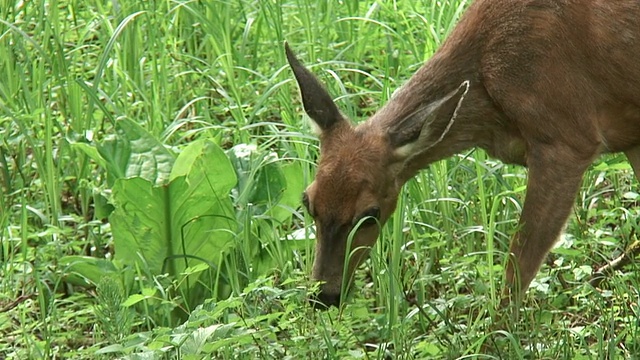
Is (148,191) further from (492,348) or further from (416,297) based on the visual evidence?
(492,348)

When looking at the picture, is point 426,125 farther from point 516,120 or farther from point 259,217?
point 259,217

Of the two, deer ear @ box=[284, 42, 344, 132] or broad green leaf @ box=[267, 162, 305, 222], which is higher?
deer ear @ box=[284, 42, 344, 132]

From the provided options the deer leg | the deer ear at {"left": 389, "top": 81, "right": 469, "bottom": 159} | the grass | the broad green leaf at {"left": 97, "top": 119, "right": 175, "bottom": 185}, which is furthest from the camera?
the broad green leaf at {"left": 97, "top": 119, "right": 175, "bottom": 185}

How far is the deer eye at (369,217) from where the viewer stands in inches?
245

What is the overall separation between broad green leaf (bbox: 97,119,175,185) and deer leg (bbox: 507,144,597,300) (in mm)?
1898

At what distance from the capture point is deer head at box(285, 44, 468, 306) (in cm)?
619

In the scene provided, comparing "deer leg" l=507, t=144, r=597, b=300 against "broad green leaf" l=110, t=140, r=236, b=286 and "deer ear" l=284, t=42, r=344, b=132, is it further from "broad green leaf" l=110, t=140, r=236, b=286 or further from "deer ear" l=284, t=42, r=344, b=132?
"broad green leaf" l=110, t=140, r=236, b=286

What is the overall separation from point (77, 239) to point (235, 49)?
1742mm

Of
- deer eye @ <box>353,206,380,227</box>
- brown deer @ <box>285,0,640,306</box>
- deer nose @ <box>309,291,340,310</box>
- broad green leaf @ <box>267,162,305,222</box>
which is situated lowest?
deer nose @ <box>309,291,340,310</box>

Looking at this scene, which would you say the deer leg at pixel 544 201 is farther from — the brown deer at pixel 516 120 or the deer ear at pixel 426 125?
the deer ear at pixel 426 125

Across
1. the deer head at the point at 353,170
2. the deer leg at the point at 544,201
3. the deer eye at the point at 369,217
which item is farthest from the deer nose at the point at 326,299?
the deer leg at the point at 544,201

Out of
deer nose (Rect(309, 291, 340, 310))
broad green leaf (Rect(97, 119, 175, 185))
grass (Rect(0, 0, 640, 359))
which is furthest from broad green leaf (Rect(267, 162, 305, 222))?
deer nose (Rect(309, 291, 340, 310))

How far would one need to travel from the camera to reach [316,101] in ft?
21.5

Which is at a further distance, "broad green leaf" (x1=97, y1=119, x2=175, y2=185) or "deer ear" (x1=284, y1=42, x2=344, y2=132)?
"broad green leaf" (x1=97, y1=119, x2=175, y2=185)
